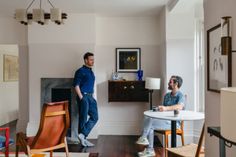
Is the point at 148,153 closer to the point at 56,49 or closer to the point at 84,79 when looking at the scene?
the point at 84,79

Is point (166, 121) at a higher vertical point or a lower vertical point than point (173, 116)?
lower

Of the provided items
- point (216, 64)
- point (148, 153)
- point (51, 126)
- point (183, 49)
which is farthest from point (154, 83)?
point (216, 64)

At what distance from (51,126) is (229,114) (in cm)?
275

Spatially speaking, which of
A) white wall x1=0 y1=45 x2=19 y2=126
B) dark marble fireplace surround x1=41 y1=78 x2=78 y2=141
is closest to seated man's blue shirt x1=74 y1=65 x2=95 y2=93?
dark marble fireplace surround x1=41 y1=78 x2=78 y2=141

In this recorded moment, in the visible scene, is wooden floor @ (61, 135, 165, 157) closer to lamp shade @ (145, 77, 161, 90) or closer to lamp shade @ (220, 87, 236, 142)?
lamp shade @ (145, 77, 161, 90)

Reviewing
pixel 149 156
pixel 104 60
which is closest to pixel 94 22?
pixel 104 60

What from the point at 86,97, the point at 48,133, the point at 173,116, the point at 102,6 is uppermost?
the point at 102,6

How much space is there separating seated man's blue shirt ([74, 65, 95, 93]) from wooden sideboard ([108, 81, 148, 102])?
0.61m

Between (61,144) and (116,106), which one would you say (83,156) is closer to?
(61,144)

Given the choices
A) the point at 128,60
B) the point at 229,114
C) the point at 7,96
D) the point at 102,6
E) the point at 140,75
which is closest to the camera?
the point at 229,114

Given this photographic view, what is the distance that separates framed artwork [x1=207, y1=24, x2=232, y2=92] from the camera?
2.05 m

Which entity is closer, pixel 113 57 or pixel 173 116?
pixel 173 116

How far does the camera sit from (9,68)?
8047 millimetres

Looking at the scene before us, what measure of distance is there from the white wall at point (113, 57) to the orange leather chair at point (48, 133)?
2.37 m
